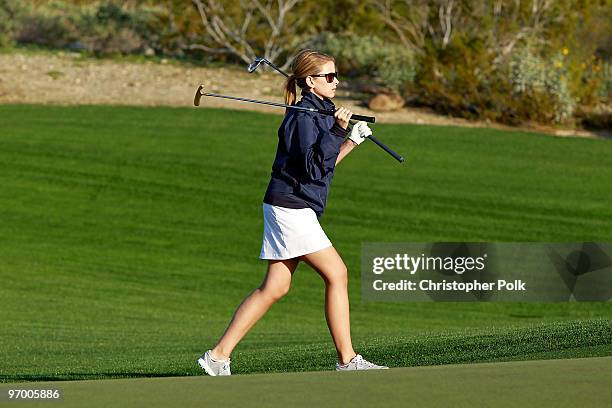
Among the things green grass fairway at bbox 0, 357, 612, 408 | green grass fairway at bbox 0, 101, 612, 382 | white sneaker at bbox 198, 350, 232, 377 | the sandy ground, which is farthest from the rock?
green grass fairway at bbox 0, 357, 612, 408

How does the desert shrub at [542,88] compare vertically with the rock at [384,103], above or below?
above

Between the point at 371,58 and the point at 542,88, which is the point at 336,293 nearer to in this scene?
the point at 542,88

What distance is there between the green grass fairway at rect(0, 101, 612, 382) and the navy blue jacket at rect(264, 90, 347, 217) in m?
1.73

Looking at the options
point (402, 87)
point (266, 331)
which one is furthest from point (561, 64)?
point (266, 331)

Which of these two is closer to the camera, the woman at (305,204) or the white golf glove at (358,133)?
the woman at (305,204)

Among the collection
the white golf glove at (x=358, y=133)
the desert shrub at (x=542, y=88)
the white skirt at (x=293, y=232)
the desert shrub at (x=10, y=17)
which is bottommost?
the desert shrub at (x=10, y=17)

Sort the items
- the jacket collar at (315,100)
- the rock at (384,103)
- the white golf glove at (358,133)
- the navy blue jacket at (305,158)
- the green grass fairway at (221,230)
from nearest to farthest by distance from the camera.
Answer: the navy blue jacket at (305,158)
the jacket collar at (315,100)
the white golf glove at (358,133)
the green grass fairway at (221,230)
the rock at (384,103)

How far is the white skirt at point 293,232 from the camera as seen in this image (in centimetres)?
748

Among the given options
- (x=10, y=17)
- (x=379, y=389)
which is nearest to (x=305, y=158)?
(x=379, y=389)

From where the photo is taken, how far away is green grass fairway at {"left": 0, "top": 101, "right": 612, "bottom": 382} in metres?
10.7

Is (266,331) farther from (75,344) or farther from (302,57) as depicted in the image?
(302,57)

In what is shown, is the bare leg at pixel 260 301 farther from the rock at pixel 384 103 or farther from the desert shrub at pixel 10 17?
the desert shrub at pixel 10 17

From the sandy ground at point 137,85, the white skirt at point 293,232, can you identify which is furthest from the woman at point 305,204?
the sandy ground at point 137,85

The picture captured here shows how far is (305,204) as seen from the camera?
24.6 ft
